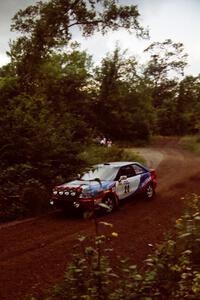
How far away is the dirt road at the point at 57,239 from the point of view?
8.52 m

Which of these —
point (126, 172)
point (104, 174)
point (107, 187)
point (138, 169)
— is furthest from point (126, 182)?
point (138, 169)

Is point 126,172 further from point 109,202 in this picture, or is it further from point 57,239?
point 57,239

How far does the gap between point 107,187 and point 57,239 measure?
Result: 3.29 metres

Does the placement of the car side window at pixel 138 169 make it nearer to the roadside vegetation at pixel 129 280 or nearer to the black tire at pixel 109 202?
the black tire at pixel 109 202

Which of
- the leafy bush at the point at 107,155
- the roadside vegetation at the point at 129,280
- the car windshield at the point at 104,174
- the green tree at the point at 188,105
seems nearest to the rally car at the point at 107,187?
the car windshield at the point at 104,174

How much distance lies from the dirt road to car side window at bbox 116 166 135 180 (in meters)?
1.08

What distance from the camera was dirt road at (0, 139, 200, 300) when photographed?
8.52 m

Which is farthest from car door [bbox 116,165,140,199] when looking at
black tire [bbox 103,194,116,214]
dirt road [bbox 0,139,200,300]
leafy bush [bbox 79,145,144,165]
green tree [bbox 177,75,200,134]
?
green tree [bbox 177,75,200,134]

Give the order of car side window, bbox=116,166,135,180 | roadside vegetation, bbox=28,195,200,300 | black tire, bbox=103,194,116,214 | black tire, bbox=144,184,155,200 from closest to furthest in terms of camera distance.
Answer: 1. roadside vegetation, bbox=28,195,200,300
2. black tire, bbox=103,194,116,214
3. car side window, bbox=116,166,135,180
4. black tire, bbox=144,184,155,200

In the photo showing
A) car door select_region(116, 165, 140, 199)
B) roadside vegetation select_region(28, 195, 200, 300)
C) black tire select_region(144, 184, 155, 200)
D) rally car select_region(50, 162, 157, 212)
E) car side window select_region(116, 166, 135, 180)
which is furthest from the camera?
black tire select_region(144, 184, 155, 200)

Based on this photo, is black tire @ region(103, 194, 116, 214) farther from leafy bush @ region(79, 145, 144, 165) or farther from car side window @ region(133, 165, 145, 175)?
leafy bush @ region(79, 145, 144, 165)

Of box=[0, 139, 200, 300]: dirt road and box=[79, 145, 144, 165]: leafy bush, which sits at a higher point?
box=[79, 145, 144, 165]: leafy bush

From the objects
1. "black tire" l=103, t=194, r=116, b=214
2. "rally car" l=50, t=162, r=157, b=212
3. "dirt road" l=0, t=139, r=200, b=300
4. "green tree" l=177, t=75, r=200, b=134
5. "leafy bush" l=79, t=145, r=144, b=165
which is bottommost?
"dirt road" l=0, t=139, r=200, b=300

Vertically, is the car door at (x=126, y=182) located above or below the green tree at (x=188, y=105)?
below
